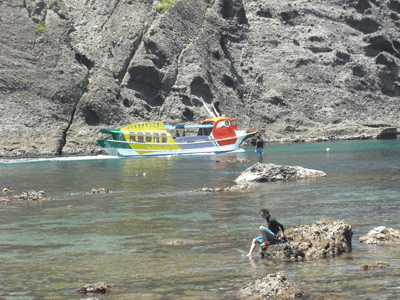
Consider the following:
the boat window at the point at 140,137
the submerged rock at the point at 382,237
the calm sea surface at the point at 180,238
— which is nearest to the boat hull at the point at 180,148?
the boat window at the point at 140,137

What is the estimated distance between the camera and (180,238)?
13.7 metres

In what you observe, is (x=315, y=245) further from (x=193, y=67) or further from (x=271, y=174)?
(x=193, y=67)

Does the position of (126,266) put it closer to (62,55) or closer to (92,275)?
(92,275)

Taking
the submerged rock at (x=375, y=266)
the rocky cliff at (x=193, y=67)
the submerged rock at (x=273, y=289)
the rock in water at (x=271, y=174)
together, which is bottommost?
the submerged rock at (x=273, y=289)

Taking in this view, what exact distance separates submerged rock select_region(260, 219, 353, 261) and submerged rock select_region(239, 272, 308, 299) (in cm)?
253

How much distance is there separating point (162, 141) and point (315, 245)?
2002 inches

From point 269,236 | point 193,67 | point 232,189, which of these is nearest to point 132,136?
point 193,67

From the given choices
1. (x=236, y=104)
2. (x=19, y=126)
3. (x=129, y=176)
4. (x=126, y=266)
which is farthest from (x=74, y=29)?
(x=126, y=266)

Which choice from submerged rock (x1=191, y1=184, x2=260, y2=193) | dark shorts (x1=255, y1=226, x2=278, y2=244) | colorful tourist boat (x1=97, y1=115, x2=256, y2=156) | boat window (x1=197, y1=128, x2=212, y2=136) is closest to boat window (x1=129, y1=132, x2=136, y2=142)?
colorful tourist boat (x1=97, y1=115, x2=256, y2=156)

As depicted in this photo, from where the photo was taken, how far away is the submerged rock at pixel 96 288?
9148 millimetres

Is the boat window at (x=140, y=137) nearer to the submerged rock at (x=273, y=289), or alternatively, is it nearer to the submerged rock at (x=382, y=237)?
the submerged rock at (x=382, y=237)

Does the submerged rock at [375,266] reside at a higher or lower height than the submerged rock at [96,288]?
higher

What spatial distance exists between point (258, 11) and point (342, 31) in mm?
19789

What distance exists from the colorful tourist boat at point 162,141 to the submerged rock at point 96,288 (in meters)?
50.9
